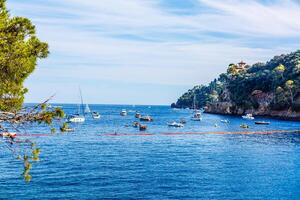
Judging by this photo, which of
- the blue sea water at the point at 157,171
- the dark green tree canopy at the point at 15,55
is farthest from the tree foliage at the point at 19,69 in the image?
the blue sea water at the point at 157,171

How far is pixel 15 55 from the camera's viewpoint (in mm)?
19125

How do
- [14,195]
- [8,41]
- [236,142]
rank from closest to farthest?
[8,41] < [14,195] < [236,142]

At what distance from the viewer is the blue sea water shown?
153 feet

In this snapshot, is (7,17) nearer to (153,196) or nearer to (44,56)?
(44,56)

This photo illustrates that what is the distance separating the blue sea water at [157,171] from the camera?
46500 millimetres

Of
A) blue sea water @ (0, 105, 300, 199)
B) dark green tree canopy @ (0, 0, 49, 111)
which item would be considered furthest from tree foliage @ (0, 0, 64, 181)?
blue sea water @ (0, 105, 300, 199)

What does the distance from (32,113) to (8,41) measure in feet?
12.8

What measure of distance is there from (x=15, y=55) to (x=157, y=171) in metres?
42.8

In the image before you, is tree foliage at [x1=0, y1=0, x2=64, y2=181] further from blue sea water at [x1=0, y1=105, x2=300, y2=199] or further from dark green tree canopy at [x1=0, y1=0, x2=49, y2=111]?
blue sea water at [x1=0, y1=105, x2=300, y2=199]

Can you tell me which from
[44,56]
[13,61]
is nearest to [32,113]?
[13,61]

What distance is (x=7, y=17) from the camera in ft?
63.4

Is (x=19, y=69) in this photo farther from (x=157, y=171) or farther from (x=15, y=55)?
(x=157, y=171)

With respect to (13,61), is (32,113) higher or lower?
lower

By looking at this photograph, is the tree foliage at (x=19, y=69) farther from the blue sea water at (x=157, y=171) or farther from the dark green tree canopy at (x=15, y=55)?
the blue sea water at (x=157, y=171)
